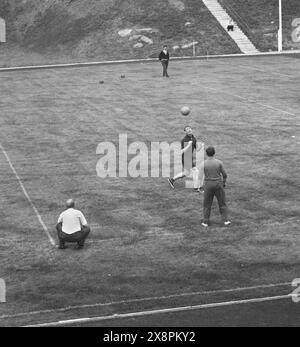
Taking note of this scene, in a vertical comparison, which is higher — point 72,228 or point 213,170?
point 213,170

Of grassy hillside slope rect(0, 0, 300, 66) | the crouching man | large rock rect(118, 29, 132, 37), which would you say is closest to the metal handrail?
grassy hillside slope rect(0, 0, 300, 66)

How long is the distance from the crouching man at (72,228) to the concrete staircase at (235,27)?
5108 centimetres

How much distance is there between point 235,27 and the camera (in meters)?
69.8

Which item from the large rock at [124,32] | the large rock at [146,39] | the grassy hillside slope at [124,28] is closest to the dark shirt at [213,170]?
the grassy hillside slope at [124,28]

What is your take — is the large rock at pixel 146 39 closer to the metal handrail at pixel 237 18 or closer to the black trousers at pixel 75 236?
the metal handrail at pixel 237 18

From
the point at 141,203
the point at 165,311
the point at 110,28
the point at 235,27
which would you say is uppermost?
the point at 110,28

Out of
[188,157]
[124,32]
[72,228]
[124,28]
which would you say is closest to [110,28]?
[124,28]

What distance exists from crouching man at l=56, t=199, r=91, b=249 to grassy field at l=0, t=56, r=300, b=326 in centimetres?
34

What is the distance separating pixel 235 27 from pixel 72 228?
56178mm

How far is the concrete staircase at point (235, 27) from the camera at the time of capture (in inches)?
2604

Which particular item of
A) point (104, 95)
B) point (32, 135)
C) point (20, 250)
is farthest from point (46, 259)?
point (104, 95)

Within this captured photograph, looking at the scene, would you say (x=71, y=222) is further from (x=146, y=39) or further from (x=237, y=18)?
(x=237, y=18)

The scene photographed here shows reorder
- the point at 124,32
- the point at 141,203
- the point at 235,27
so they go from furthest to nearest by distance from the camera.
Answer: the point at 235,27, the point at 124,32, the point at 141,203

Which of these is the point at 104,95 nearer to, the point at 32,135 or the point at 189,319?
the point at 32,135
